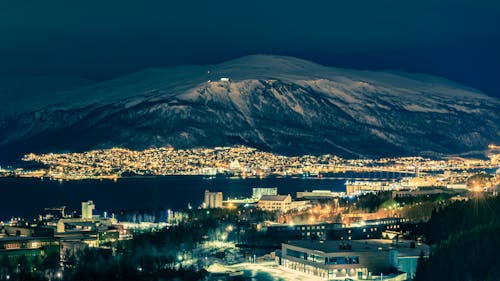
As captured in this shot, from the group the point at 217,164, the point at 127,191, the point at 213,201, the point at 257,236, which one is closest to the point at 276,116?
the point at 217,164

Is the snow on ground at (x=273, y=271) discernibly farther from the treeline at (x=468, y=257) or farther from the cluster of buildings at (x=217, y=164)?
the cluster of buildings at (x=217, y=164)

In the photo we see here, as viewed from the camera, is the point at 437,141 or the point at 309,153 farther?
the point at 437,141

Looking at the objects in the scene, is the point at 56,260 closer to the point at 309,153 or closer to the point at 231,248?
the point at 231,248

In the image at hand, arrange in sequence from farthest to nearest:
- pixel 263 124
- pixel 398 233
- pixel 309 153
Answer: pixel 263 124
pixel 309 153
pixel 398 233

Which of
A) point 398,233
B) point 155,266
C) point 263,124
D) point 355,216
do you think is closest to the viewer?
point 155,266

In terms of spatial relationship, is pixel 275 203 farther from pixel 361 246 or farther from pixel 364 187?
pixel 361 246

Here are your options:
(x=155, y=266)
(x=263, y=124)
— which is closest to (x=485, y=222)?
(x=155, y=266)

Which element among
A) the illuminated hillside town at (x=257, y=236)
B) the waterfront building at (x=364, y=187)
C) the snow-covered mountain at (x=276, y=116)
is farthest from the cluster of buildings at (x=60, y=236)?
the snow-covered mountain at (x=276, y=116)
